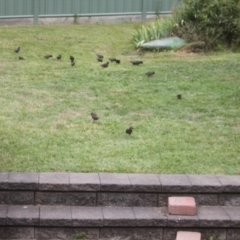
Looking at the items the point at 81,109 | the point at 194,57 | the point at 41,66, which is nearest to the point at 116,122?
the point at 81,109

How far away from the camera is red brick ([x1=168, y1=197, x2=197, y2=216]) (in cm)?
724

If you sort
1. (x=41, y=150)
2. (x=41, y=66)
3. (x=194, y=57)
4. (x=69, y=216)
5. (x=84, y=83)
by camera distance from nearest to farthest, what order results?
(x=69, y=216)
(x=41, y=150)
(x=84, y=83)
(x=41, y=66)
(x=194, y=57)

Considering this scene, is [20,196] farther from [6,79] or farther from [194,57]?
[194,57]

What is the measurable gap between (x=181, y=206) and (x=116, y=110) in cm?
354

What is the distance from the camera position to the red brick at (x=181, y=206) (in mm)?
7242

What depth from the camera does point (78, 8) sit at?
803 inches

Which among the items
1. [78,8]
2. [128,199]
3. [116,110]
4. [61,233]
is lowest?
[78,8]

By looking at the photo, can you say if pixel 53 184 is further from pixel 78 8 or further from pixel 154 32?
pixel 78 8

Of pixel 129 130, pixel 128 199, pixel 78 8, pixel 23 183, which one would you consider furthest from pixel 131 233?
pixel 78 8

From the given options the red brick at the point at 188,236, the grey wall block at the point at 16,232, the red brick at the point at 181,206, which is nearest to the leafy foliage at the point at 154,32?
the red brick at the point at 181,206

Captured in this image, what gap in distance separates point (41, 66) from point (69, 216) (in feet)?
21.6

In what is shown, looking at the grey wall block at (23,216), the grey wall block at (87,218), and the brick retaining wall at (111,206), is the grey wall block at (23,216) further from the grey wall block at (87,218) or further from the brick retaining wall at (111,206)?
the grey wall block at (87,218)

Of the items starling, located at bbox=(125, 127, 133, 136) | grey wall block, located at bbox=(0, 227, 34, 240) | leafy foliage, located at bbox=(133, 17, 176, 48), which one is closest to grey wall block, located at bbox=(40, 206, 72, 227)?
grey wall block, located at bbox=(0, 227, 34, 240)

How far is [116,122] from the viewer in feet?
32.5
